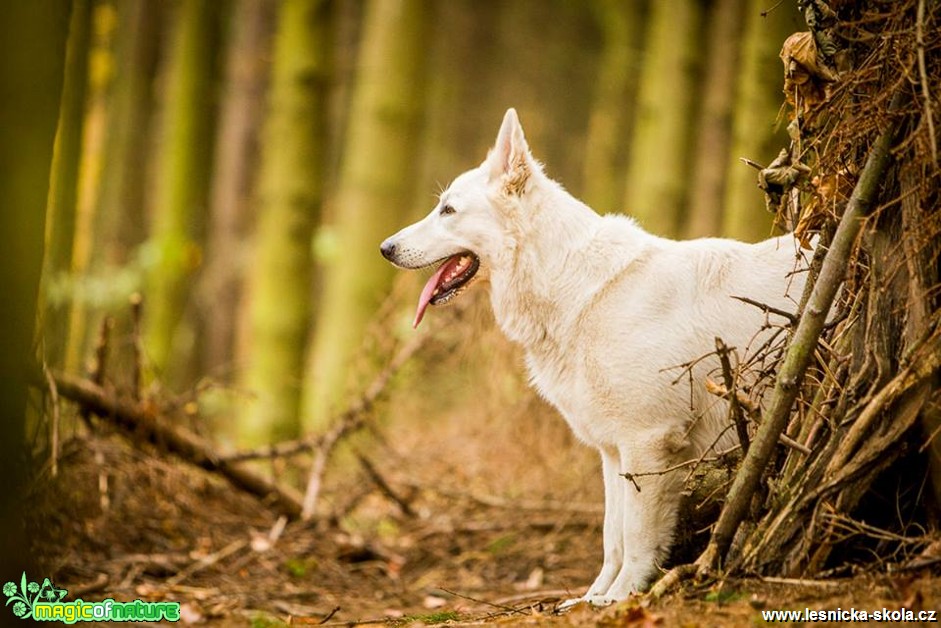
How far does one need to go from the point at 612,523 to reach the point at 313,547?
2779 millimetres

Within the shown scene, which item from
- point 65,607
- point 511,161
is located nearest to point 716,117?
point 511,161

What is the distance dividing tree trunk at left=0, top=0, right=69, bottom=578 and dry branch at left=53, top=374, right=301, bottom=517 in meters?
3.03

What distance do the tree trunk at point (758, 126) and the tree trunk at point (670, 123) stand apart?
2576 mm

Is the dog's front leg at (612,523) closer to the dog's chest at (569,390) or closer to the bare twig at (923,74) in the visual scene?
the dog's chest at (569,390)

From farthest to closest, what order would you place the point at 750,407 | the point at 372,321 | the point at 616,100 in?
1. the point at 616,100
2. the point at 372,321
3. the point at 750,407

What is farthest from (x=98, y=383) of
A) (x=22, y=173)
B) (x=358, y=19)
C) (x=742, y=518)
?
(x=358, y=19)

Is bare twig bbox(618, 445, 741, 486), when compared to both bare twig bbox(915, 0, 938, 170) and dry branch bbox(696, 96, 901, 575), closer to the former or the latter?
dry branch bbox(696, 96, 901, 575)

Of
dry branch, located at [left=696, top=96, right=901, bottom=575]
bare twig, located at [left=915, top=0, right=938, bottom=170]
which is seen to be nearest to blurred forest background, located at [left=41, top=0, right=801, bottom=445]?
dry branch, located at [left=696, top=96, right=901, bottom=575]

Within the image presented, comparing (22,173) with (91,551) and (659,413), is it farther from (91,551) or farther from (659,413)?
(91,551)

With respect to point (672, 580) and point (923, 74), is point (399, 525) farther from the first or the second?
point (923, 74)

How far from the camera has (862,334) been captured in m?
4.21

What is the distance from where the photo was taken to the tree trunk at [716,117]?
11547mm

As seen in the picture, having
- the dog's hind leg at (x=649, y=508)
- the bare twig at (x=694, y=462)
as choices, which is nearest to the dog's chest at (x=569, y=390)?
the dog's hind leg at (x=649, y=508)

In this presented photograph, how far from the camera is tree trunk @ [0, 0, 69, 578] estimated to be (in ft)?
12.3
